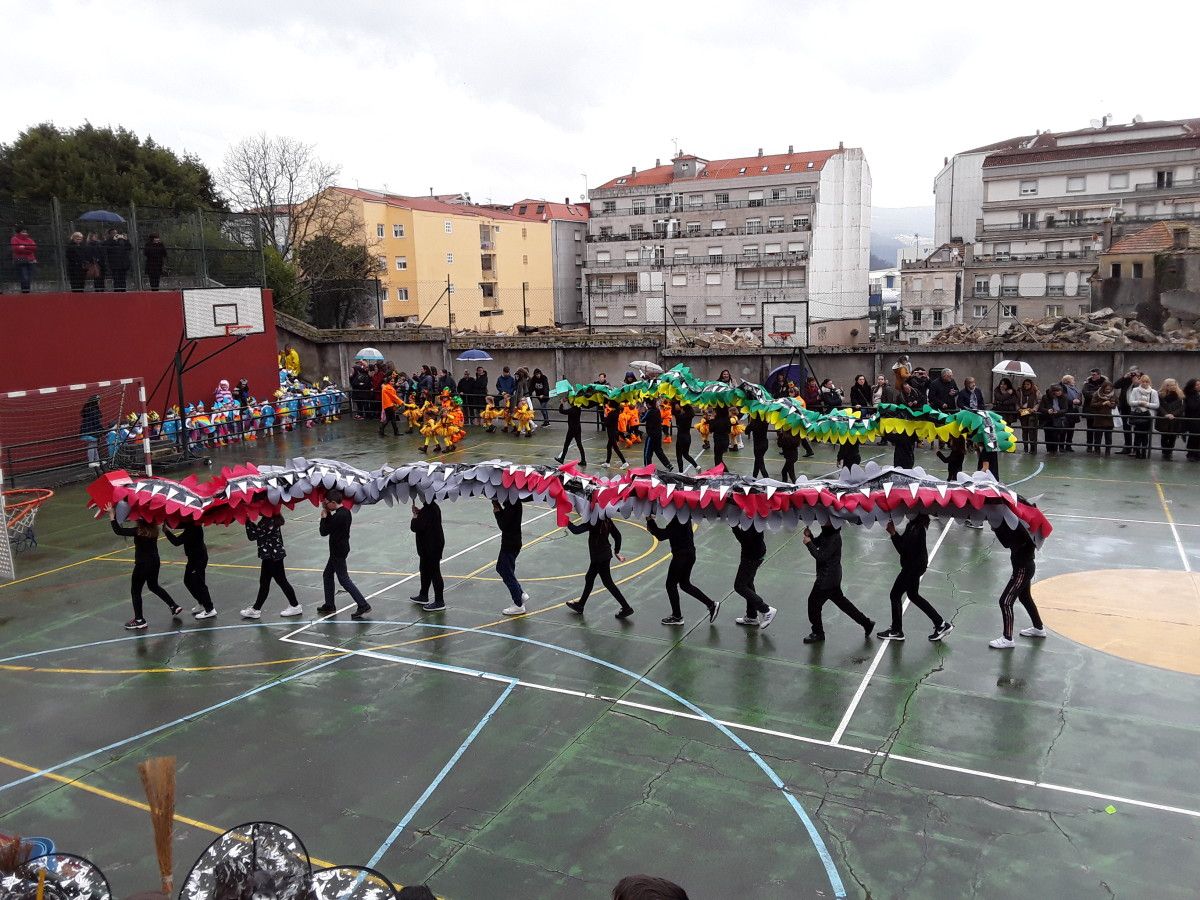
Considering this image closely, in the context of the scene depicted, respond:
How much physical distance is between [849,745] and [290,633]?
6.76 metres

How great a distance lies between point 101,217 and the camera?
23.4 m

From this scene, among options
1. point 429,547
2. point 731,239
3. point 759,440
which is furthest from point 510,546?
point 731,239

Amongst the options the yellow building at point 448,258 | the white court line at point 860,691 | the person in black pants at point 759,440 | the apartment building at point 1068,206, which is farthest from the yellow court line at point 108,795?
the apartment building at point 1068,206

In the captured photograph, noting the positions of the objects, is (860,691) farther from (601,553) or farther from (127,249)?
(127,249)

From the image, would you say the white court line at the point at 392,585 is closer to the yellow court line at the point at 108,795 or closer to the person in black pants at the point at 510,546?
the person in black pants at the point at 510,546

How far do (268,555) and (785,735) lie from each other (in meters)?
6.71

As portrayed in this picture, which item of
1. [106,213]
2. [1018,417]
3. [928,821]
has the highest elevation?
[106,213]

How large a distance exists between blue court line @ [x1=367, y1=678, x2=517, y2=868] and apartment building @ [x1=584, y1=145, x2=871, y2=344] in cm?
4239

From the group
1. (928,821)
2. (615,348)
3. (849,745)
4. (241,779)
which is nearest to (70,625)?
(241,779)

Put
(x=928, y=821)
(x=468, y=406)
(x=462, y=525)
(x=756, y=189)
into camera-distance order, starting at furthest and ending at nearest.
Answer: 1. (x=756, y=189)
2. (x=468, y=406)
3. (x=462, y=525)
4. (x=928, y=821)

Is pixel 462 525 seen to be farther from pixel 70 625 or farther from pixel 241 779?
pixel 241 779

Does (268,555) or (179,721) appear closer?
(179,721)

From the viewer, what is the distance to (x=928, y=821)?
6.98m

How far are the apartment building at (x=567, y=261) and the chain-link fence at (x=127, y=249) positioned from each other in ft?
117
